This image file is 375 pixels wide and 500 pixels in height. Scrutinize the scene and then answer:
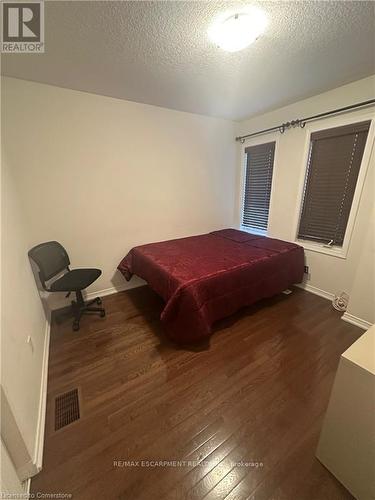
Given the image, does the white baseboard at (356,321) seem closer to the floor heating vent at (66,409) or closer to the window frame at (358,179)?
the window frame at (358,179)

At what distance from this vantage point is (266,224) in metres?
3.37

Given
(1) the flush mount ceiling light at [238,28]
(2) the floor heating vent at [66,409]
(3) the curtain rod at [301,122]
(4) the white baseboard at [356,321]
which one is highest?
(1) the flush mount ceiling light at [238,28]

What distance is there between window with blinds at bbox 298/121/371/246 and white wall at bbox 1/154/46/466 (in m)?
3.22

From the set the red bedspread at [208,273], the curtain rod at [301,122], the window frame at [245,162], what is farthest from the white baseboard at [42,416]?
the curtain rod at [301,122]

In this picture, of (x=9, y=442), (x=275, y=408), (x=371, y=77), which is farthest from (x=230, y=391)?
(x=371, y=77)

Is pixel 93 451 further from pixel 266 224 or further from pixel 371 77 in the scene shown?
pixel 371 77

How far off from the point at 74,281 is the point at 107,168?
1411 mm

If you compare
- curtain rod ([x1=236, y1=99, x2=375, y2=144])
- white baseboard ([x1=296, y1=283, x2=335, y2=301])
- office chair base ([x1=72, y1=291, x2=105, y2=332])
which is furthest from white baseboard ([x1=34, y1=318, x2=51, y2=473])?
curtain rod ([x1=236, y1=99, x2=375, y2=144])

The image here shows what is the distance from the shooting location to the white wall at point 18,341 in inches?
40.5

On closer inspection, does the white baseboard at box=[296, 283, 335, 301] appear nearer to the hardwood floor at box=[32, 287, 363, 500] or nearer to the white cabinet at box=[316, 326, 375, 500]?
the hardwood floor at box=[32, 287, 363, 500]

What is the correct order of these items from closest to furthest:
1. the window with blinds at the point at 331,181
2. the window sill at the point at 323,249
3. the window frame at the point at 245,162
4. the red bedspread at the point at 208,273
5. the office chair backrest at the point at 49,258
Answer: the red bedspread at the point at 208,273 → the office chair backrest at the point at 49,258 → the window with blinds at the point at 331,181 → the window sill at the point at 323,249 → the window frame at the point at 245,162

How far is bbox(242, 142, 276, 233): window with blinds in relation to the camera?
319 centimetres

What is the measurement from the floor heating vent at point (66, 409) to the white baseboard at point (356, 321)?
106 inches

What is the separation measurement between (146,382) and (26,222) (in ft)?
6.64
